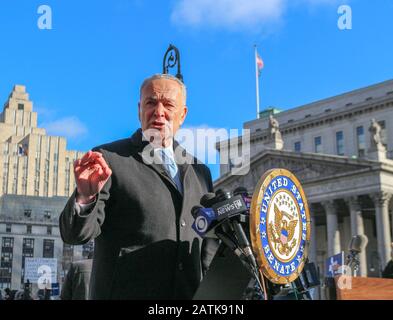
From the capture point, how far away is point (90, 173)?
312 cm

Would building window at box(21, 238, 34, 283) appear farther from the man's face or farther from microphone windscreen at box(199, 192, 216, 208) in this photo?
microphone windscreen at box(199, 192, 216, 208)

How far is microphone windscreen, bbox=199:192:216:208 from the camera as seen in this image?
3652mm

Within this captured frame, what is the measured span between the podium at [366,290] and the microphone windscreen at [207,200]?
93 centimetres

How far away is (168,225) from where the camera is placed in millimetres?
3613

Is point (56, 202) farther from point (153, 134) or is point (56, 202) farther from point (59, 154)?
point (153, 134)

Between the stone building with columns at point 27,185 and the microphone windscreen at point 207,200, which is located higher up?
the stone building with columns at point 27,185

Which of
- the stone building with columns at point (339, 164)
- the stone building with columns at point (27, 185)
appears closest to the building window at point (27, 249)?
the stone building with columns at point (27, 185)

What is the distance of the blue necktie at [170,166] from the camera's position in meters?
3.85

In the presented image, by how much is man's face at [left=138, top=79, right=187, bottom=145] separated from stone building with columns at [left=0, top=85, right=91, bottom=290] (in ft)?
300

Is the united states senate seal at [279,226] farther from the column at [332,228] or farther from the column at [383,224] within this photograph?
the column at [332,228]

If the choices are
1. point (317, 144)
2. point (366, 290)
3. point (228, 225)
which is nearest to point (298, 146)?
point (317, 144)

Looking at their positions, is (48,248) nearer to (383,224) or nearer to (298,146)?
(298,146)
